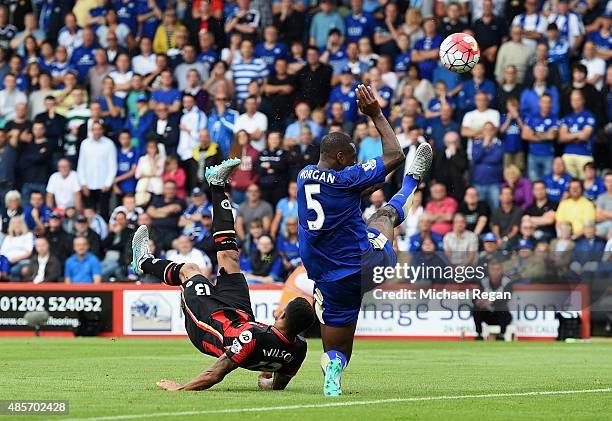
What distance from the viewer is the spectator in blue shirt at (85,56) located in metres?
28.6

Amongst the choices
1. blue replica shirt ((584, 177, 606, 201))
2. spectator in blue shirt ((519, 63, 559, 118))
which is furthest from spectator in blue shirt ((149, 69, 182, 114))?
blue replica shirt ((584, 177, 606, 201))

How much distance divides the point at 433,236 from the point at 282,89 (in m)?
5.14

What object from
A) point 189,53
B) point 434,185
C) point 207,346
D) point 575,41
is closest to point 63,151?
point 189,53

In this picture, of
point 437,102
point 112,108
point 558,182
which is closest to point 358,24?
point 437,102

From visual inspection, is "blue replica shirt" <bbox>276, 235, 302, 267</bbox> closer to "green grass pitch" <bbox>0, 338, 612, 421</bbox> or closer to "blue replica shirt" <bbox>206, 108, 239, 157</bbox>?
"blue replica shirt" <bbox>206, 108, 239, 157</bbox>

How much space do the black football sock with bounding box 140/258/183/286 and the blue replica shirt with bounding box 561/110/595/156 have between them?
1298 centimetres

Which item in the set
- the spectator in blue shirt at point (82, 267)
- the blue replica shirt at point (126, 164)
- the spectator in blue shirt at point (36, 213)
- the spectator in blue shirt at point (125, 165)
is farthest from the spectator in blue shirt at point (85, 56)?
the spectator in blue shirt at point (82, 267)

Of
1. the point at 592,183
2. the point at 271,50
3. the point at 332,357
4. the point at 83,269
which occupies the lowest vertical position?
the point at 332,357

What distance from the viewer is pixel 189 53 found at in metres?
27.2

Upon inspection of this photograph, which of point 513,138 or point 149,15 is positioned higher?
point 149,15

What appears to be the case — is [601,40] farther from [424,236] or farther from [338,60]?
[424,236]

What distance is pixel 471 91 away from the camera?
25.0m

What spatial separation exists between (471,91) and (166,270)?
1384 cm

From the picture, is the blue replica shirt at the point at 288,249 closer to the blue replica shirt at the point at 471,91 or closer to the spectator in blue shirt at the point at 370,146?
the spectator in blue shirt at the point at 370,146
